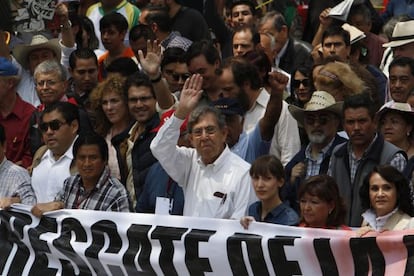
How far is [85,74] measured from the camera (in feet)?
41.1

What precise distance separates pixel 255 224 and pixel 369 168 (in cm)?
117

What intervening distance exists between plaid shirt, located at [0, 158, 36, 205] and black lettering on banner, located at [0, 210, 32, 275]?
0.51 m

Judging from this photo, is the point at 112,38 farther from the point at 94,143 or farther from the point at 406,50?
the point at 94,143

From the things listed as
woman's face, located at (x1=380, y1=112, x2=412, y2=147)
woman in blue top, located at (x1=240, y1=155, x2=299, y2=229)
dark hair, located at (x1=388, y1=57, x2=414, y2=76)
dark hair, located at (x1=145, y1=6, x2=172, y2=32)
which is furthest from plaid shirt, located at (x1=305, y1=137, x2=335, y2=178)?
dark hair, located at (x1=145, y1=6, x2=172, y2=32)

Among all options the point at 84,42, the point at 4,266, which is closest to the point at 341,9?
the point at 84,42

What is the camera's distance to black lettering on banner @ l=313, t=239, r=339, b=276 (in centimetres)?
865

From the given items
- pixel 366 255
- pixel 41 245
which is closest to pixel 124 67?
pixel 41 245

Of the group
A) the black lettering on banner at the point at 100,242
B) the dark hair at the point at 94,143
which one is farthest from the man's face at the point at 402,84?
the black lettering on banner at the point at 100,242

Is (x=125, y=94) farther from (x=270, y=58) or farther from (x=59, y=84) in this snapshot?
(x=270, y=58)

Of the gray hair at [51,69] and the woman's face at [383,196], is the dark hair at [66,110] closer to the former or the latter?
the gray hair at [51,69]

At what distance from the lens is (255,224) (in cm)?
901

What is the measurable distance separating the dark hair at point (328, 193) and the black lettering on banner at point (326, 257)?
1.57 ft

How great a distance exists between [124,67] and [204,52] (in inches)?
40.1

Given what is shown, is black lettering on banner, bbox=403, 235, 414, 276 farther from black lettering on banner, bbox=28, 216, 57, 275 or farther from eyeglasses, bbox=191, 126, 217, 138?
black lettering on banner, bbox=28, 216, 57, 275
